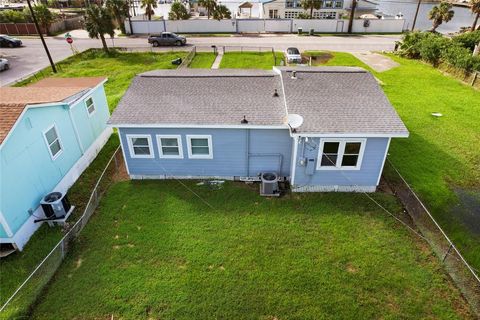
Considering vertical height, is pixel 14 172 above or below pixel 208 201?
above

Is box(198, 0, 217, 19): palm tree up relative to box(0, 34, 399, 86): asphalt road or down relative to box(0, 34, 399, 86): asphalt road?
up

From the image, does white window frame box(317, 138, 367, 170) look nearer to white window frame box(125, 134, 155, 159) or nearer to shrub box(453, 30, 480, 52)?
white window frame box(125, 134, 155, 159)

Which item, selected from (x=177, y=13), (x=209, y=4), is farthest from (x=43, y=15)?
(x=209, y=4)

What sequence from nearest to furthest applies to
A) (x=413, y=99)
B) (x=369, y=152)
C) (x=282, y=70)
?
(x=369, y=152)
(x=282, y=70)
(x=413, y=99)

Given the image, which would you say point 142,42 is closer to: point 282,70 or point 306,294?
point 282,70

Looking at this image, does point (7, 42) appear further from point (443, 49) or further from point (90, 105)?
point (443, 49)

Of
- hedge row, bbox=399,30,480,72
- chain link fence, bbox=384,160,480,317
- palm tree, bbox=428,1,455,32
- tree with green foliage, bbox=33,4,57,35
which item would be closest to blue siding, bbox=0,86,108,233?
chain link fence, bbox=384,160,480,317

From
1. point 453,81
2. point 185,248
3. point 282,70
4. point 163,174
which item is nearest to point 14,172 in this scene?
point 163,174

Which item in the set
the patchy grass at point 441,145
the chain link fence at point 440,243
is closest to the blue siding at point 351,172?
the chain link fence at point 440,243
